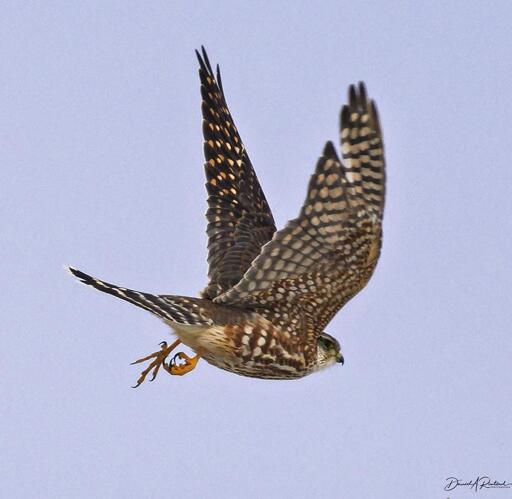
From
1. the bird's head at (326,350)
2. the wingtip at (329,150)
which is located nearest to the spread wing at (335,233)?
the wingtip at (329,150)

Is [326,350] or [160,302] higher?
[160,302]

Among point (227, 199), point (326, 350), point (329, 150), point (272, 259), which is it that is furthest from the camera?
point (227, 199)

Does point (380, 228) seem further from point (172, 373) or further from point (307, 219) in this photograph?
point (172, 373)

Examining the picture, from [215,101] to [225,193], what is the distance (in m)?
1.09

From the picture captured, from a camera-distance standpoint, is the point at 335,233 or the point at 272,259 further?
the point at 272,259

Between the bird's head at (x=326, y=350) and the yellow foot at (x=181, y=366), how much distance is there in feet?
4.17

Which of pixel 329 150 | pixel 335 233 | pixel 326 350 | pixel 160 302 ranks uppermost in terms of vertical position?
pixel 329 150

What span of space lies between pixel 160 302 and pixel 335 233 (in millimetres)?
1835

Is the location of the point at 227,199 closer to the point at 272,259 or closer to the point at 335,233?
the point at 272,259

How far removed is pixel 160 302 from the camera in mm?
13125

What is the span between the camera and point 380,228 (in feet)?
40.9

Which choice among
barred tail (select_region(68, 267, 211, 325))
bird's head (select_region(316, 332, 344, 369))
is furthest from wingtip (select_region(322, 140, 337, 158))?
bird's head (select_region(316, 332, 344, 369))

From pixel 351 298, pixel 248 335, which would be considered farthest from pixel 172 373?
pixel 351 298

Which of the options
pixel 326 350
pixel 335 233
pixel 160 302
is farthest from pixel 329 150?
pixel 326 350
